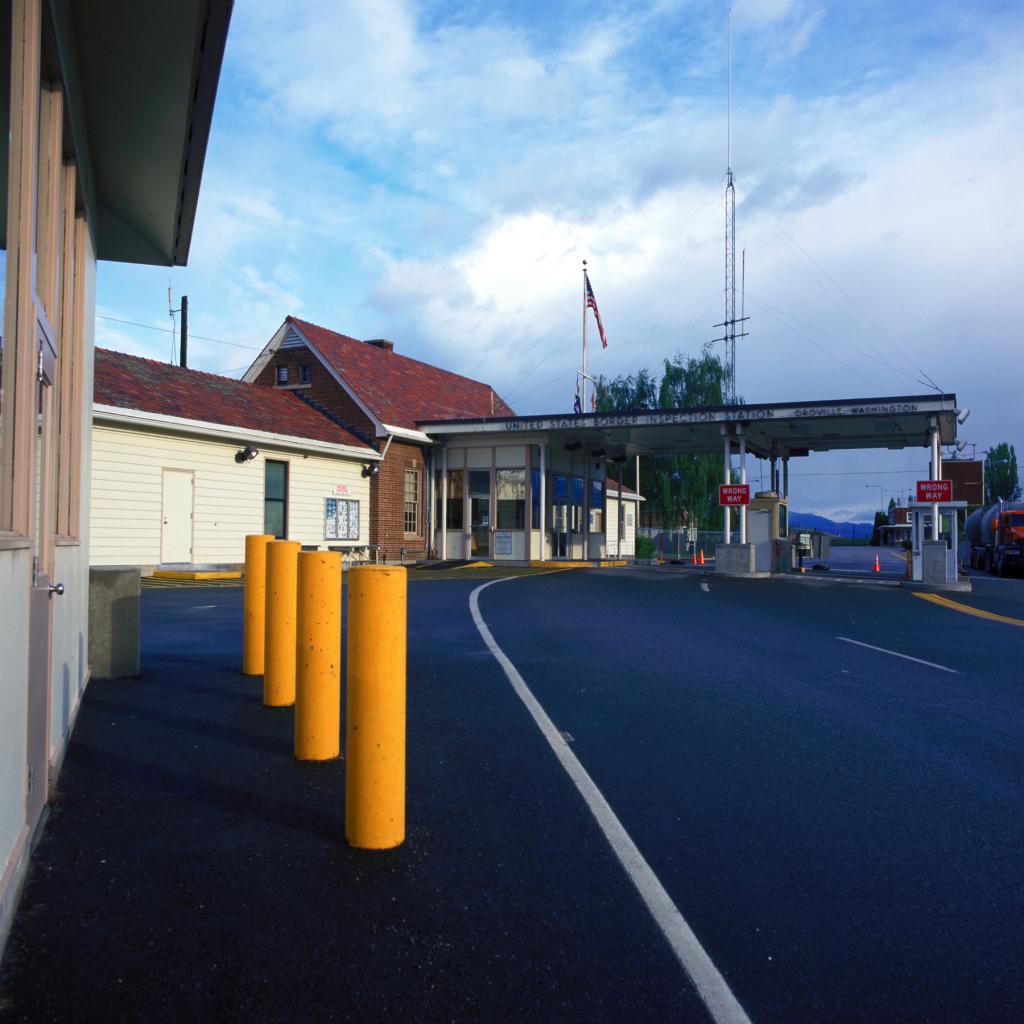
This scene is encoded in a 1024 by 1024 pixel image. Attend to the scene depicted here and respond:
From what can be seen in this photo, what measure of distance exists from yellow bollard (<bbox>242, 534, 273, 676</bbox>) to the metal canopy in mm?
19033

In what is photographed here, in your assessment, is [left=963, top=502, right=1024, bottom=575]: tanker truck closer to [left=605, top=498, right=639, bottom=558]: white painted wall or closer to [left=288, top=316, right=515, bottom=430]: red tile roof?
[left=605, top=498, right=639, bottom=558]: white painted wall

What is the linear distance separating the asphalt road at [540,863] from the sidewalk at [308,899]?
13 mm

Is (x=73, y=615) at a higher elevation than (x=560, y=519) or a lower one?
lower

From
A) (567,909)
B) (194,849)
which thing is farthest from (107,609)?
(567,909)

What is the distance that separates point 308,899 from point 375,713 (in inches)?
32.1

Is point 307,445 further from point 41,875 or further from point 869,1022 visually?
point 869,1022

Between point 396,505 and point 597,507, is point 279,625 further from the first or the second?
point 597,507

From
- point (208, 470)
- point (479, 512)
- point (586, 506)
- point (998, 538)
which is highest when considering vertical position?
point (208, 470)

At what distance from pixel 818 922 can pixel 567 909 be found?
3.05ft

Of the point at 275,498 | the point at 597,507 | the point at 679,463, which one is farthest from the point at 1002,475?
the point at 275,498

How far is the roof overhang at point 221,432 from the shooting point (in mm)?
18703

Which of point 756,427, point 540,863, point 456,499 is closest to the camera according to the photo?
point 540,863

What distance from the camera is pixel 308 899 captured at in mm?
3574

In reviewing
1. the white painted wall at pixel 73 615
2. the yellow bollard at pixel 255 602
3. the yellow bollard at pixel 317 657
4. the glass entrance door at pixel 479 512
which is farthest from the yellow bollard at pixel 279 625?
the glass entrance door at pixel 479 512
